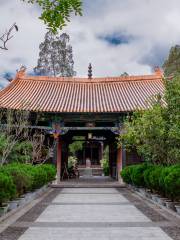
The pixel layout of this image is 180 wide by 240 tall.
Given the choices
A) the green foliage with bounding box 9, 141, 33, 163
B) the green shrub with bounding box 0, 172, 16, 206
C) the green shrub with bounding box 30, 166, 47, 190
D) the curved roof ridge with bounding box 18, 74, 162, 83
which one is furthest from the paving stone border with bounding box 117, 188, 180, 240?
the curved roof ridge with bounding box 18, 74, 162, 83

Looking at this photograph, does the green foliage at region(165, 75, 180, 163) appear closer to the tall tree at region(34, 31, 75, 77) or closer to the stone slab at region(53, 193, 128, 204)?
the stone slab at region(53, 193, 128, 204)

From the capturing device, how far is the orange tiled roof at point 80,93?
798 inches

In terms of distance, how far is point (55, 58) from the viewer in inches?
1715

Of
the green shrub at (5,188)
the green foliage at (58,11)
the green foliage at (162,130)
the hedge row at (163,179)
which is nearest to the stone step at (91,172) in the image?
the hedge row at (163,179)

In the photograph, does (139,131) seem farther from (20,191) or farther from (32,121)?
(32,121)

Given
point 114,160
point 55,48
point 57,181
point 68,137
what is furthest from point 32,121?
point 55,48

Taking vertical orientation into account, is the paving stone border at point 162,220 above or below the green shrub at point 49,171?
below

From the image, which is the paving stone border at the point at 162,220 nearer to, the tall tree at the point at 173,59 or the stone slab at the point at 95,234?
the stone slab at the point at 95,234

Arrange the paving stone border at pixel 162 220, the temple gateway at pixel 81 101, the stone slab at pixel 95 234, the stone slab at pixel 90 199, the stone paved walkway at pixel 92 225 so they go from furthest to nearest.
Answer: the temple gateway at pixel 81 101
the stone slab at pixel 90 199
the paving stone border at pixel 162 220
the stone paved walkway at pixel 92 225
the stone slab at pixel 95 234

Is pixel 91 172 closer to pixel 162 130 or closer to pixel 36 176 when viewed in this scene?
pixel 36 176

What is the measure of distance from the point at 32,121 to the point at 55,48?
973 inches

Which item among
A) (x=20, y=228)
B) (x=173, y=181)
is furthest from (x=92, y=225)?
(x=173, y=181)

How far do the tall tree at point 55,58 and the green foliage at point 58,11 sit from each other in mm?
40000

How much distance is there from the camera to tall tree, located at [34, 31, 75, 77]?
43.5 meters
